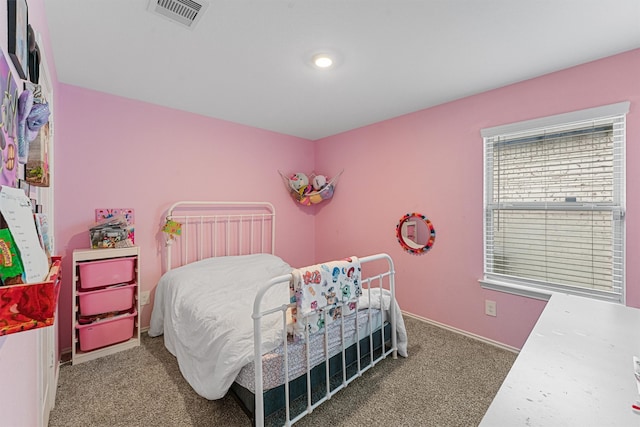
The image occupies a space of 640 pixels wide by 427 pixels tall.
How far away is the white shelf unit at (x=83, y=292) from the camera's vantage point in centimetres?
206

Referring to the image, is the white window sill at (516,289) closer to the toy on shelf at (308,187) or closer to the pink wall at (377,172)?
the pink wall at (377,172)

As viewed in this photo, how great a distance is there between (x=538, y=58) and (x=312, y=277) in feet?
6.73

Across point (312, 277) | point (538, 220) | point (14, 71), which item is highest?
point (14, 71)

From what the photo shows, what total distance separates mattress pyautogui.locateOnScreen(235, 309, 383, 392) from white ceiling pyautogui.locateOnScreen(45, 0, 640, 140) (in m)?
1.71

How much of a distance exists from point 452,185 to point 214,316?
224cm

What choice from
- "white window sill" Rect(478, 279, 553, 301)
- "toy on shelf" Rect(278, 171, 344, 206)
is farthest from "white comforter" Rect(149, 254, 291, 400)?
"white window sill" Rect(478, 279, 553, 301)

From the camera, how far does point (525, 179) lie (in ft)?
7.27

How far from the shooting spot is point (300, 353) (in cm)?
153

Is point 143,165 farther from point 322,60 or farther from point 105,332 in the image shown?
point 322,60

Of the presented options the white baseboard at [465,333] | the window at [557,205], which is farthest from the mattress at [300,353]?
the window at [557,205]

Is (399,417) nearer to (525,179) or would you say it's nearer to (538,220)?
(538,220)

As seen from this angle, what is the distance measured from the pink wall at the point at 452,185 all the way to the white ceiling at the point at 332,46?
0.54ft

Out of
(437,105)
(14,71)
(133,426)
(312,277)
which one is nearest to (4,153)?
(14,71)

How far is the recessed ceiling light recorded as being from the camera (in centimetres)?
→ 179
